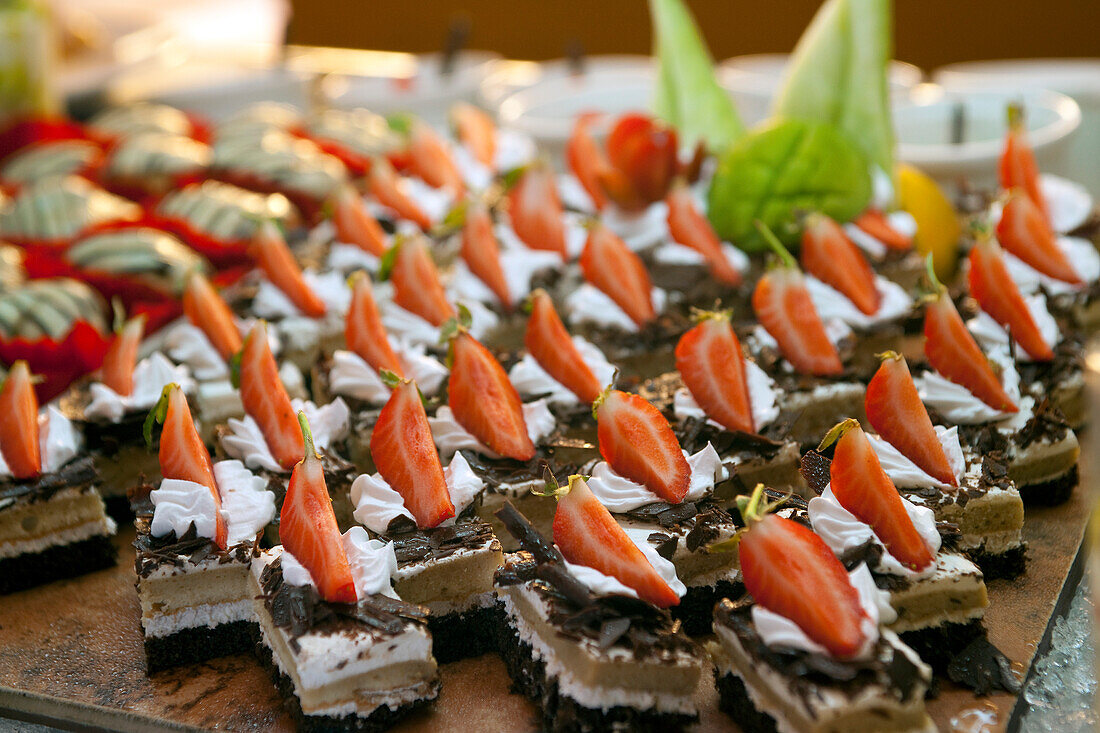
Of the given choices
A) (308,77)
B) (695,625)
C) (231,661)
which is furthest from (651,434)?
(308,77)

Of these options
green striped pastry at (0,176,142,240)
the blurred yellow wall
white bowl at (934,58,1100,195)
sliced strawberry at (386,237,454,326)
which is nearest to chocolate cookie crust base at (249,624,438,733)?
sliced strawberry at (386,237,454,326)

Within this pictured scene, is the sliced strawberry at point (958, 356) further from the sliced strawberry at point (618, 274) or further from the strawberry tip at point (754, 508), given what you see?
the strawberry tip at point (754, 508)

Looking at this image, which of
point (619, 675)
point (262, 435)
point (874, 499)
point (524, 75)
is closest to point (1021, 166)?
point (874, 499)

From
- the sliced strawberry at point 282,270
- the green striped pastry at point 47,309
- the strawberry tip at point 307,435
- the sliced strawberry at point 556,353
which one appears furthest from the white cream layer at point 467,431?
the green striped pastry at point 47,309

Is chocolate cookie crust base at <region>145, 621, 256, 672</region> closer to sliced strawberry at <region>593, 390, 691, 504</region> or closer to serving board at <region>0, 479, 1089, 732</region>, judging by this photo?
serving board at <region>0, 479, 1089, 732</region>

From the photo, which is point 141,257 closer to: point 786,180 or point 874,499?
point 786,180

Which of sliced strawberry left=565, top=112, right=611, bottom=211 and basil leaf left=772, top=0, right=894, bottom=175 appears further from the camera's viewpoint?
sliced strawberry left=565, top=112, right=611, bottom=211
